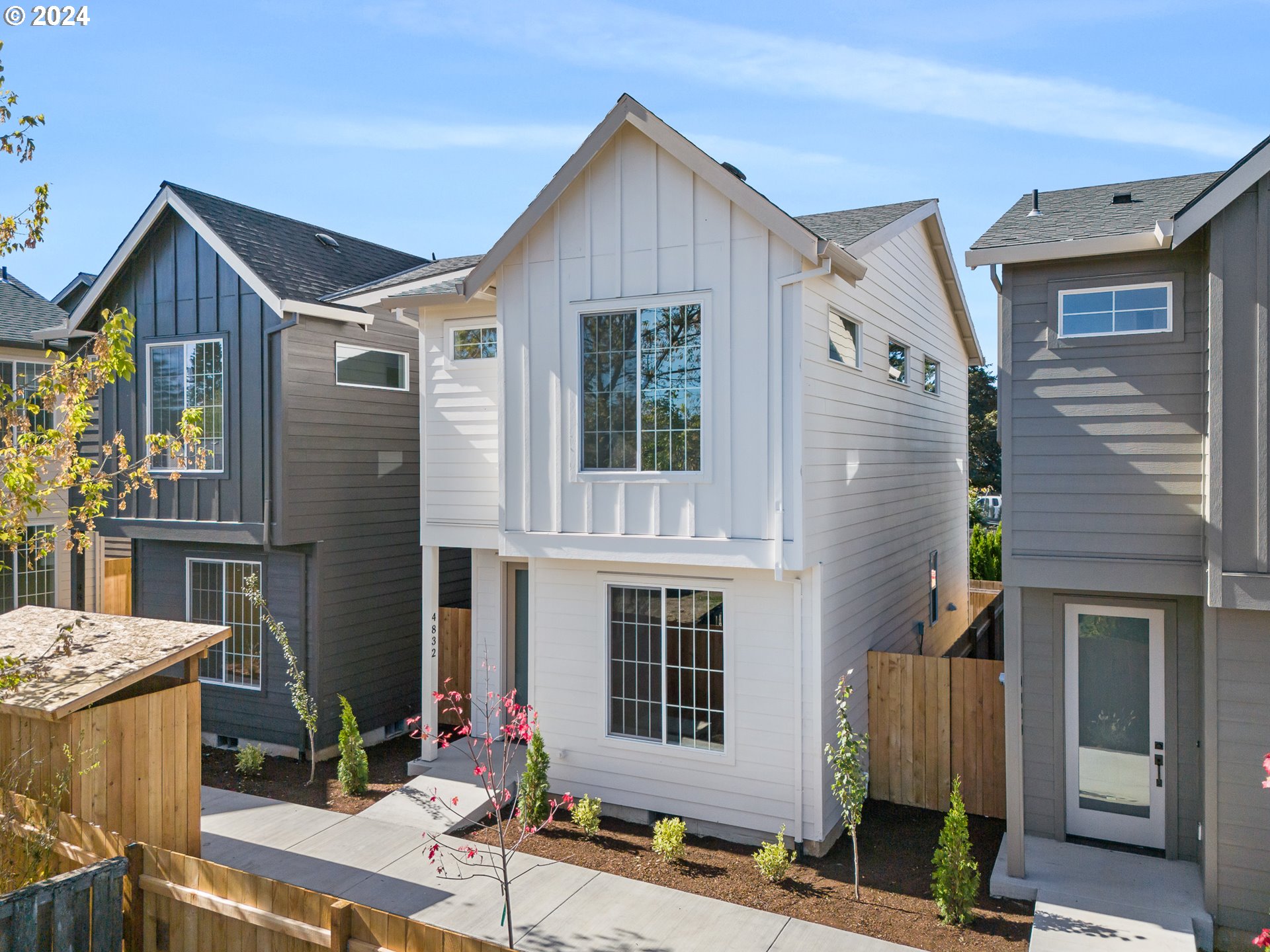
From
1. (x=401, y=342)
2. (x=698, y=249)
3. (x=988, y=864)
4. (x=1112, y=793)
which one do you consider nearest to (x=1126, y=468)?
(x=1112, y=793)

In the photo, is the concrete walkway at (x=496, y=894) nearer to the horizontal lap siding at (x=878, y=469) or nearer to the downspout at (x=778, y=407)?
the horizontal lap siding at (x=878, y=469)

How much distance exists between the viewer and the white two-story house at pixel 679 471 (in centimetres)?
855

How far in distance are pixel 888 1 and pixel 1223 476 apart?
6.31m

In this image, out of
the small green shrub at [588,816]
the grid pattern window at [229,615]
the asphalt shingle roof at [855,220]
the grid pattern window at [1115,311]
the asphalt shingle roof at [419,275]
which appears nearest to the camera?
the grid pattern window at [1115,311]

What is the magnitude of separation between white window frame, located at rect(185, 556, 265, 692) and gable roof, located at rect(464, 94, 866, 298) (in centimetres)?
557

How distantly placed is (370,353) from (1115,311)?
33.0 feet

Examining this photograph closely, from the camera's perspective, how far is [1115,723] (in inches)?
320

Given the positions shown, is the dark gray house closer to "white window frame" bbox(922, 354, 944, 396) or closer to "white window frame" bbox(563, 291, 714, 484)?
"white window frame" bbox(563, 291, 714, 484)

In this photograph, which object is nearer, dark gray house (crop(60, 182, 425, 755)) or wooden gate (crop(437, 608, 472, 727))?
dark gray house (crop(60, 182, 425, 755))

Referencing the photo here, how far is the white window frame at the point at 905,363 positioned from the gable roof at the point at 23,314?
45.8 feet

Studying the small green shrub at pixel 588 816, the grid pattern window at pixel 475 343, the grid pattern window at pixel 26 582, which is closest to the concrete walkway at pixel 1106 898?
the small green shrub at pixel 588 816

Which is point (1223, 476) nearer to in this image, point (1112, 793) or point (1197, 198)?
point (1197, 198)

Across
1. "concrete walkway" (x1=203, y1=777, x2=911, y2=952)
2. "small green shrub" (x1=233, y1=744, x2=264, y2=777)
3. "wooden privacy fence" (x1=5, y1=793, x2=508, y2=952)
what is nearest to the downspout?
"concrete walkway" (x1=203, y1=777, x2=911, y2=952)

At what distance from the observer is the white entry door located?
7.98 metres
